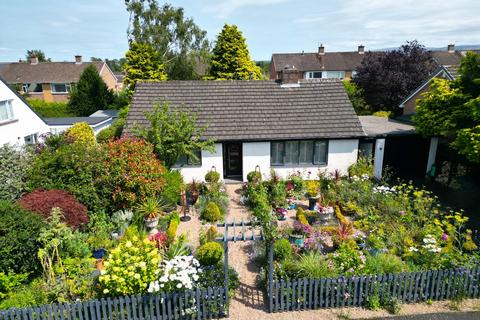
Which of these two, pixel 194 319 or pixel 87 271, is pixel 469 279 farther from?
pixel 87 271

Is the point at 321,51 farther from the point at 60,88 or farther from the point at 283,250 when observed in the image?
the point at 283,250

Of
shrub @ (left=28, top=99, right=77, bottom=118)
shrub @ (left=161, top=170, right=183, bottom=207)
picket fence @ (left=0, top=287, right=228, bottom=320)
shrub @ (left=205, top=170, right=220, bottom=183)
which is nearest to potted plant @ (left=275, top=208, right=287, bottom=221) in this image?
shrub @ (left=205, top=170, right=220, bottom=183)

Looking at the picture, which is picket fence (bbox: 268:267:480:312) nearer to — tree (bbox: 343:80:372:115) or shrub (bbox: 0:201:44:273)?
shrub (bbox: 0:201:44:273)

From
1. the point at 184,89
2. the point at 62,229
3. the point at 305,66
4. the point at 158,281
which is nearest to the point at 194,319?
the point at 158,281

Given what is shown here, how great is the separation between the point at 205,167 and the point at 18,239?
9.90 metres

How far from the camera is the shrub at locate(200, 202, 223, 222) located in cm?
1403

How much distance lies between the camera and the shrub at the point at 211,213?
14034 mm

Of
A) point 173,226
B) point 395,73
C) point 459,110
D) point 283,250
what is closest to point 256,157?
point 173,226

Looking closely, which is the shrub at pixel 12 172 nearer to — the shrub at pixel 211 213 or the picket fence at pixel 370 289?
the shrub at pixel 211 213

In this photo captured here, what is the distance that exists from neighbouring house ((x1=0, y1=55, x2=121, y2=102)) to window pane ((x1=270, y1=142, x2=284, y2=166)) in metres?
39.0

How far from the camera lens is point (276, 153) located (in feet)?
60.1

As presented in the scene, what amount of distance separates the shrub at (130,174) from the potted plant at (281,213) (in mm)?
5212

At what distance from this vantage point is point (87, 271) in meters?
9.42

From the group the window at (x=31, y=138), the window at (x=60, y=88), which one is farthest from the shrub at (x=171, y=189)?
the window at (x=60, y=88)
